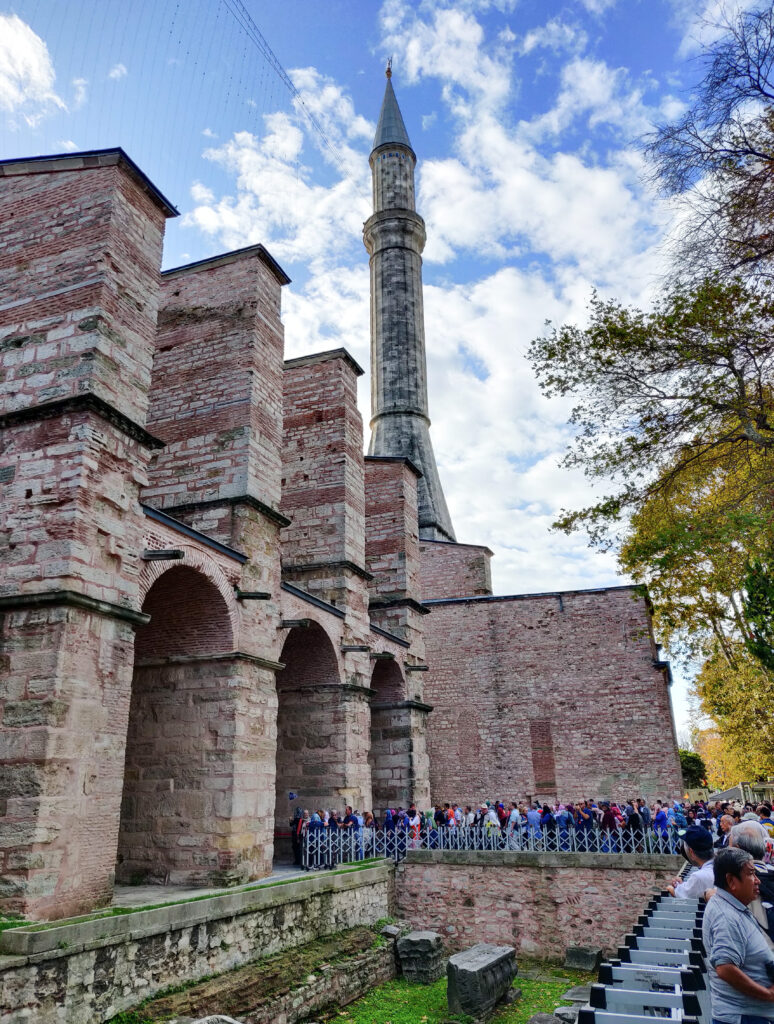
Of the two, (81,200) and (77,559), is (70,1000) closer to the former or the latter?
(77,559)

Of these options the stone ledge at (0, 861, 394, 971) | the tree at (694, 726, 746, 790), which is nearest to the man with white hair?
the stone ledge at (0, 861, 394, 971)

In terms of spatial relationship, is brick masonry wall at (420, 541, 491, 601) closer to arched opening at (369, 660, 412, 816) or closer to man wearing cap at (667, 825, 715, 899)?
arched opening at (369, 660, 412, 816)

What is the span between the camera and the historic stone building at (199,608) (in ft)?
23.1

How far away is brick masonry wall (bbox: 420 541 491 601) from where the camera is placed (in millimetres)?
23875

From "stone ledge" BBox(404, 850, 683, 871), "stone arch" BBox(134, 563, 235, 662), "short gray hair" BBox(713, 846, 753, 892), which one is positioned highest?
"stone arch" BBox(134, 563, 235, 662)

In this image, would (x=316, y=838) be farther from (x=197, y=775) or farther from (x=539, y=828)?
(x=539, y=828)

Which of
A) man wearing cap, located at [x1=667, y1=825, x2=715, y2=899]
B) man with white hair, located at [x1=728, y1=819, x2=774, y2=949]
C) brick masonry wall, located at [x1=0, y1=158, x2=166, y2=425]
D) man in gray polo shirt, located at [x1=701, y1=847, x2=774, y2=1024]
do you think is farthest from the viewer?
brick masonry wall, located at [x1=0, y1=158, x2=166, y2=425]

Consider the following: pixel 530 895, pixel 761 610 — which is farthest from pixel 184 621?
pixel 761 610

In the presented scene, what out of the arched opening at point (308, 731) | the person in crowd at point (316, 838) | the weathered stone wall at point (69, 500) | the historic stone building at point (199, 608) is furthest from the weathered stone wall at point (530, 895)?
the weathered stone wall at point (69, 500)

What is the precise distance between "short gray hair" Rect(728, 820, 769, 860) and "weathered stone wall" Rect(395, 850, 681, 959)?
8223 millimetres

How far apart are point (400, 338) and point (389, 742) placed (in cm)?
2175

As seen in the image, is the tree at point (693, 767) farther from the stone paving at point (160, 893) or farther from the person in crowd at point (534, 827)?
the stone paving at point (160, 893)

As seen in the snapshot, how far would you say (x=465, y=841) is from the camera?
39.8ft

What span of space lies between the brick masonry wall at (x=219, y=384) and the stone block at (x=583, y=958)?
8.26m
